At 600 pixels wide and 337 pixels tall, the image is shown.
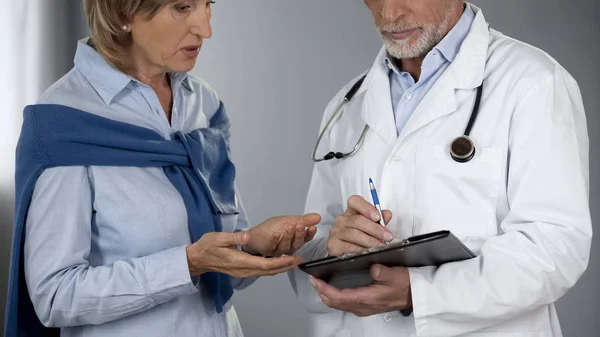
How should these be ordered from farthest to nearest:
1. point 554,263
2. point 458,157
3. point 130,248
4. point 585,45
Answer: point 585,45, point 130,248, point 458,157, point 554,263

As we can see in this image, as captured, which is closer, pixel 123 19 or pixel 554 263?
pixel 554 263

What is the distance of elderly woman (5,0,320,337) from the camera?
1590 mm

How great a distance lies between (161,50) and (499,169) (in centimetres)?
77

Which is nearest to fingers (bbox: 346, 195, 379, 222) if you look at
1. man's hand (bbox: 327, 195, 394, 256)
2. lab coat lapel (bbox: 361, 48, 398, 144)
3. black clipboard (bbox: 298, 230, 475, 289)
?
man's hand (bbox: 327, 195, 394, 256)

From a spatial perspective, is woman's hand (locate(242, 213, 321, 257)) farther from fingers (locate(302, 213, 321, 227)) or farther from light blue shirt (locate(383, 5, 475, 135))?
light blue shirt (locate(383, 5, 475, 135))

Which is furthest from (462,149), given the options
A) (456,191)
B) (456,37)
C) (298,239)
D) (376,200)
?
(298,239)

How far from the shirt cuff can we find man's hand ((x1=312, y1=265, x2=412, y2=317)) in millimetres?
298

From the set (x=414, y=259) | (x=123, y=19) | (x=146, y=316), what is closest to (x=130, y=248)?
(x=146, y=316)

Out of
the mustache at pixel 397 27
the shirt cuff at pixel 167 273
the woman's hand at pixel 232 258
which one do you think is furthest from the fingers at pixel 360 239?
the mustache at pixel 397 27

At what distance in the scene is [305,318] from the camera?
3.34m

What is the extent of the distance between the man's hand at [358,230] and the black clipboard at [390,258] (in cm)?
6

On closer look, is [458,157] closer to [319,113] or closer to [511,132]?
[511,132]

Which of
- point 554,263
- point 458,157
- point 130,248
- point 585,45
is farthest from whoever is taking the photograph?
point 585,45

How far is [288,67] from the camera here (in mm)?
3348
